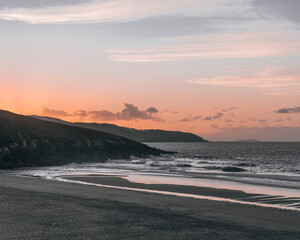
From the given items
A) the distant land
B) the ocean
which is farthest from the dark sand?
the distant land

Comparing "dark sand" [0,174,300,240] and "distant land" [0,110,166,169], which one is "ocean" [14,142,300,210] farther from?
"distant land" [0,110,166,169]

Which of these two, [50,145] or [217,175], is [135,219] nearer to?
[217,175]

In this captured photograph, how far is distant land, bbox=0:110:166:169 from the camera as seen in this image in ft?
218

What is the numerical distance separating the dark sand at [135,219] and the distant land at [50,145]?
1813 inches

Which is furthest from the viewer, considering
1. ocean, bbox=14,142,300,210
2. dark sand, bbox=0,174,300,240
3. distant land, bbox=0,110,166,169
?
distant land, bbox=0,110,166,169

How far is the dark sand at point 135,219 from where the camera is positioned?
12.1 meters

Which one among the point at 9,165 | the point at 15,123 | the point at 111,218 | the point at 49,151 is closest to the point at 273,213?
the point at 111,218

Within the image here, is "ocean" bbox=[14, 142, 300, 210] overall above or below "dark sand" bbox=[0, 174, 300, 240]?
below

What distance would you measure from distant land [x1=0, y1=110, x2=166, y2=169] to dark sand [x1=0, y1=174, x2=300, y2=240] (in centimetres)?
4605

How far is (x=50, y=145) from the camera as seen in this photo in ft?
248

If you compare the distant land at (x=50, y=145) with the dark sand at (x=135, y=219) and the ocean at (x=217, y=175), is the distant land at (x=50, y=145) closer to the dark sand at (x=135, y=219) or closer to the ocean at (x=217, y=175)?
the ocean at (x=217, y=175)

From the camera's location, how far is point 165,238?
11.7 m

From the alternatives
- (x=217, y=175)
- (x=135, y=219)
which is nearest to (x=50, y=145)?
(x=217, y=175)

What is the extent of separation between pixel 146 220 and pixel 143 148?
3664 inches
